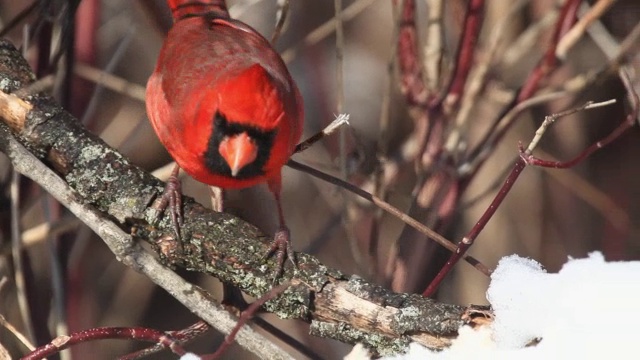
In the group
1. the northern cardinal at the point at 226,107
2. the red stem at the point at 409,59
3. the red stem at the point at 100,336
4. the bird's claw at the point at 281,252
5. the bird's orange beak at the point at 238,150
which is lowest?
the red stem at the point at 100,336

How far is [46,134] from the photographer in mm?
1521

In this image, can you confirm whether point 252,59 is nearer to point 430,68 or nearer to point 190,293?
point 190,293

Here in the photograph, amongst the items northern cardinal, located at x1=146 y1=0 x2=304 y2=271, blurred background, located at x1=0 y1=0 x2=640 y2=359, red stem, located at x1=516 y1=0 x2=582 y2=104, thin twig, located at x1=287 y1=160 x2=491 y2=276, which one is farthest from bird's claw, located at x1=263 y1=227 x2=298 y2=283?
red stem, located at x1=516 y1=0 x2=582 y2=104

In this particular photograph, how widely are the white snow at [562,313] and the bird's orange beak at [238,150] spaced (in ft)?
1.61

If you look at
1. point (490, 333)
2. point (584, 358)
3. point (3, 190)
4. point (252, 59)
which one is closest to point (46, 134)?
point (252, 59)

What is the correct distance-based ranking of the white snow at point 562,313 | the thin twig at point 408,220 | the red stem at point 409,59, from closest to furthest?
1. the white snow at point 562,313
2. the thin twig at point 408,220
3. the red stem at point 409,59

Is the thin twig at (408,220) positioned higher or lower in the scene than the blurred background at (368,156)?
lower

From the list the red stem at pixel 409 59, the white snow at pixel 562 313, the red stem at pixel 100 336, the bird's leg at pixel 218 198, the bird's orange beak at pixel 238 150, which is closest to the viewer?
the white snow at pixel 562 313

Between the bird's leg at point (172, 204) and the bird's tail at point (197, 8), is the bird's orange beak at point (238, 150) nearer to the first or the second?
the bird's leg at point (172, 204)

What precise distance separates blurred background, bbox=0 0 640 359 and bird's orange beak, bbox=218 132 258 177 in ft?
1.56

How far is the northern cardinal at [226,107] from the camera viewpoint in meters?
1.44

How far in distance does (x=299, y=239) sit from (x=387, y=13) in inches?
34.2

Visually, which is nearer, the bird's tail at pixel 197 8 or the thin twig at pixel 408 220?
the thin twig at pixel 408 220

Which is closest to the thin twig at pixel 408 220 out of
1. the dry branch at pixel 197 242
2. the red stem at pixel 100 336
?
Answer: the dry branch at pixel 197 242
